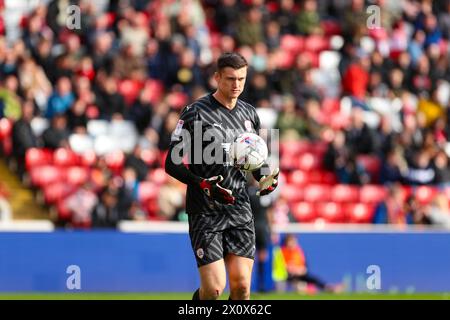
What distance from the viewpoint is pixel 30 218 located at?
17547mm

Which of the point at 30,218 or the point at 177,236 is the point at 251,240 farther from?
the point at 30,218

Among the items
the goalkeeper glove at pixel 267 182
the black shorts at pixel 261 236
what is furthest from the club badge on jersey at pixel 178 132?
the black shorts at pixel 261 236

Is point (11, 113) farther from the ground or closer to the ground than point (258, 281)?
farther from the ground

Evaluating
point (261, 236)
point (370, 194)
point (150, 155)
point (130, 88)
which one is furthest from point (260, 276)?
point (130, 88)

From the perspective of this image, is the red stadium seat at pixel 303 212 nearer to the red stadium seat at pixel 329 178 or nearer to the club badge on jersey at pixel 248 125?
the red stadium seat at pixel 329 178

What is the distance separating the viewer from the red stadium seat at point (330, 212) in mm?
19125

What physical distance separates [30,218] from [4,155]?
1.17 meters

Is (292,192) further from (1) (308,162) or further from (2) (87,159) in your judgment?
(2) (87,159)

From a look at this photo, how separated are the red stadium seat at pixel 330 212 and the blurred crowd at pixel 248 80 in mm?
639

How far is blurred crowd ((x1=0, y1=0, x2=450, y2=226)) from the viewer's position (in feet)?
58.5

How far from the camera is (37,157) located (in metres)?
17.8

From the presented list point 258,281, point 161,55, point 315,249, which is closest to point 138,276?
point 258,281

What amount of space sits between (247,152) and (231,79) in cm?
60

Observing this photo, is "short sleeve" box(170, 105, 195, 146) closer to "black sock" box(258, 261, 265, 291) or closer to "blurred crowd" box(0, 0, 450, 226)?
"black sock" box(258, 261, 265, 291)
